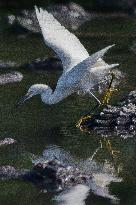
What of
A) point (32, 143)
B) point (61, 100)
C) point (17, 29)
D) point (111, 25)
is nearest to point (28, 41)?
point (17, 29)

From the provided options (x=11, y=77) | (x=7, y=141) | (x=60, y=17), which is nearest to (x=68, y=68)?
(x=7, y=141)

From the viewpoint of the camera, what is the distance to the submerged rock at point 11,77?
16688 millimetres

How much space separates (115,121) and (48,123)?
3.47 feet

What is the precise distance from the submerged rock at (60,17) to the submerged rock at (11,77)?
282cm

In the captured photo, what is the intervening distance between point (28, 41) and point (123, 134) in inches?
223

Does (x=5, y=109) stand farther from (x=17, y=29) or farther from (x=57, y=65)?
(x=17, y=29)

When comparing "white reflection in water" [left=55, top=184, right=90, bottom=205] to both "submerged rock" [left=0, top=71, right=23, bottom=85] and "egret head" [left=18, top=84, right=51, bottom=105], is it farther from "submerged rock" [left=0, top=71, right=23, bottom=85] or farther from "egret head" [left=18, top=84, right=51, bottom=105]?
"submerged rock" [left=0, top=71, right=23, bottom=85]

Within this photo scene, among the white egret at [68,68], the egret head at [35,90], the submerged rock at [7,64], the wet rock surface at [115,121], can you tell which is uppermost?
the white egret at [68,68]

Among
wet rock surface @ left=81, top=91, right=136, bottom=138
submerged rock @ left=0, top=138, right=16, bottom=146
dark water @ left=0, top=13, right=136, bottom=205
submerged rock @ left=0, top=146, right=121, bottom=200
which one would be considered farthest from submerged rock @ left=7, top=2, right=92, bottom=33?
submerged rock @ left=0, top=146, right=121, bottom=200

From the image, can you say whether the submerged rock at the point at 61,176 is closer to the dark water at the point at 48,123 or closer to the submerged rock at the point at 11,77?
the dark water at the point at 48,123

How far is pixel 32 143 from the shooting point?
13.7 meters

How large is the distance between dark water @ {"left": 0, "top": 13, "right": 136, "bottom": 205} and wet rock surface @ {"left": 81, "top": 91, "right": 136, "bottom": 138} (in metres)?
0.21

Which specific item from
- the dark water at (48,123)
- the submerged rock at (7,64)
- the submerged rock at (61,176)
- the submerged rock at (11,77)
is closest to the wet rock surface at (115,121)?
the dark water at (48,123)

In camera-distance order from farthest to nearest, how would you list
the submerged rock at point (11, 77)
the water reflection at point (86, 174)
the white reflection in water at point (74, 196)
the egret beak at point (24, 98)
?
the submerged rock at point (11, 77)
the egret beak at point (24, 98)
the water reflection at point (86, 174)
the white reflection in water at point (74, 196)
